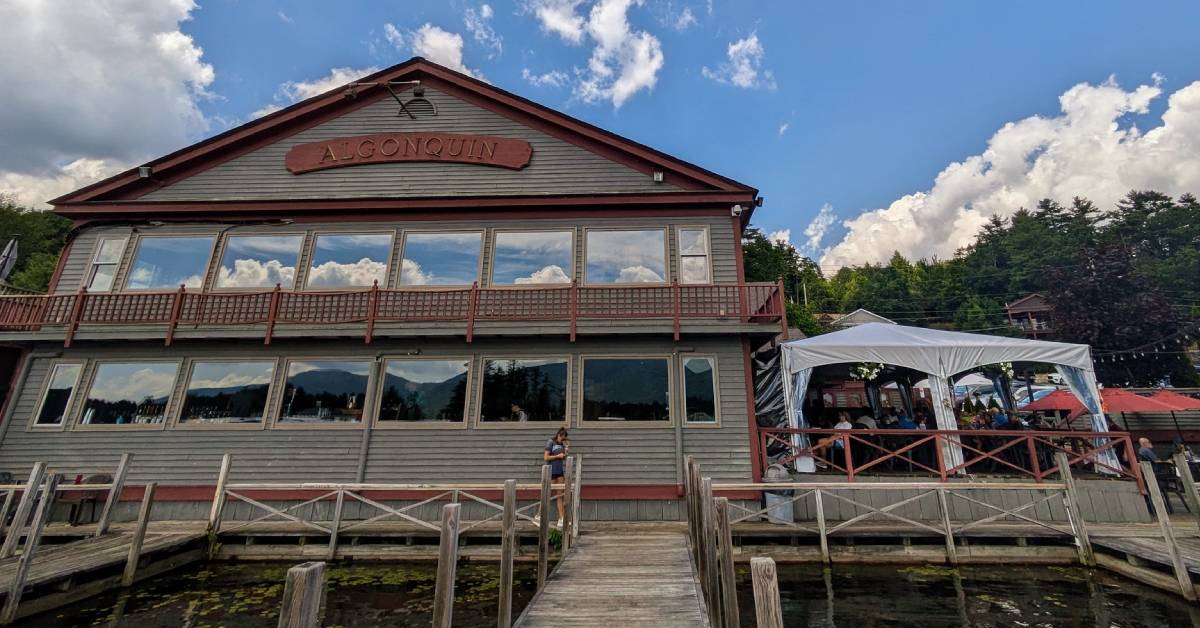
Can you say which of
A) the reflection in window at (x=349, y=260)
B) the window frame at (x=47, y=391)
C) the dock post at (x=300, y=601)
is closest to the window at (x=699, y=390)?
the reflection in window at (x=349, y=260)

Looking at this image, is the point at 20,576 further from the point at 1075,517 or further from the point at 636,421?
the point at 1075,517

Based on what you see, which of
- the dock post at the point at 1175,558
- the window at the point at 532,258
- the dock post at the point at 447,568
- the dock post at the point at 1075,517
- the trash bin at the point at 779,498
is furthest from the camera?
the window at the point at 532,258

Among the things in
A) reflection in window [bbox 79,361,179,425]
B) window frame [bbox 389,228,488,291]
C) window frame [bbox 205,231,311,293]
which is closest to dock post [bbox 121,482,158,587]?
reflection in window [bbox 79,361,179,425]

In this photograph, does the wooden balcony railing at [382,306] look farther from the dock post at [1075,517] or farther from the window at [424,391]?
the dock post at [1075,517]

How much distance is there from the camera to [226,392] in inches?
450

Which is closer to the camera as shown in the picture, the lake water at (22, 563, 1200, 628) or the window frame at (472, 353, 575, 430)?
the lake water at (22, 563, 1200, 628)

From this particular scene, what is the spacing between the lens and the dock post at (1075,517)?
8.35 m

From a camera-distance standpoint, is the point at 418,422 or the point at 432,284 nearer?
the point at 418,422

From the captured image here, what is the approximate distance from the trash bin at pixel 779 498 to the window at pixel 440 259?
8.44m

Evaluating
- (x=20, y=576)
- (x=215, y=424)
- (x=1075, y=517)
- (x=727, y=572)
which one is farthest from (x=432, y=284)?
(x=1075, y=517)

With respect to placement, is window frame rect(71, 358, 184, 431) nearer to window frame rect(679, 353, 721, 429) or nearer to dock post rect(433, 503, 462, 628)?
dock post rect(433, 503, 462, 628)

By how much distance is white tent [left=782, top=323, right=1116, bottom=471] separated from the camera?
10648mm

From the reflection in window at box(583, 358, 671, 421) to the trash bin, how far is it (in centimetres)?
251

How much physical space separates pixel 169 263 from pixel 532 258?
993 cm
